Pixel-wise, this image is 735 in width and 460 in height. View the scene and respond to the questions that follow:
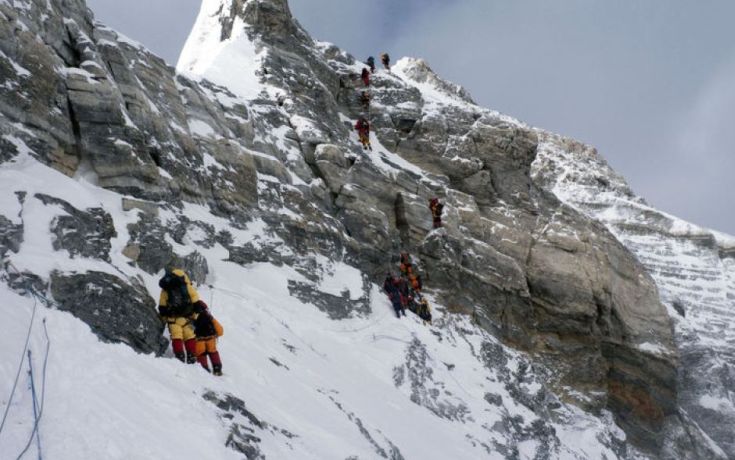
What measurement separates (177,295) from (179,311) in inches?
10.6

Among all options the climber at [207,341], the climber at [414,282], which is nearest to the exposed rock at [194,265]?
the climber at [207,341]

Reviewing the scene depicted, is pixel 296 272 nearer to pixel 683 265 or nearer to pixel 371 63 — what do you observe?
pixel 371 63

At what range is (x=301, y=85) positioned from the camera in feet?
93.2

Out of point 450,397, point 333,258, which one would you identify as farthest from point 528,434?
point 333,258

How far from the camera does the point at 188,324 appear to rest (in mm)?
10477

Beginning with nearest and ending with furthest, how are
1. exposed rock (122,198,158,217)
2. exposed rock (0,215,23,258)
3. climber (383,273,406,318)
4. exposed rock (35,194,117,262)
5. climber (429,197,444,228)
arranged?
1. exposed rock (0,215,23,258)
2. exposed rock (35,194,117,262)
3. exposed rock (122,198,158,217)
4. climber (383,273,406,318)
5. climber (429,197,444,228)

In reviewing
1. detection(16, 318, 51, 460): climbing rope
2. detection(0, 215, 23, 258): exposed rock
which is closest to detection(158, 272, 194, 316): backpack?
detection(0, 215, 23, 258): exposed rock

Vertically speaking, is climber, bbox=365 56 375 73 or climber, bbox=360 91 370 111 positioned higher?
climber, bbox=365 56 375 73

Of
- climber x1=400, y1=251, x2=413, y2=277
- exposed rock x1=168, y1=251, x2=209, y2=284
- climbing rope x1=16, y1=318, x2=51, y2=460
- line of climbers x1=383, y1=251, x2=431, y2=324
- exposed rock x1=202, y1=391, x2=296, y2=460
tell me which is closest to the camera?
climbing rope x1=16, y1=318, x2=51, y2=460

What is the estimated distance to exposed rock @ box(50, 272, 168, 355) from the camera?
965cm

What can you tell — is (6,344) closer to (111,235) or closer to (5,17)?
(111,235)

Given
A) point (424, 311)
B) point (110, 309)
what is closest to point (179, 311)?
point (110, 309)

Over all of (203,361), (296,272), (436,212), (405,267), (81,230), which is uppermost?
(436,212)

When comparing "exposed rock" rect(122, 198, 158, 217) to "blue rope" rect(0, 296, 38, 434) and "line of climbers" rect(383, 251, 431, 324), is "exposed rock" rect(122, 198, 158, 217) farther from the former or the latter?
"line of climbers" rect(383, 251, 431, 324)
